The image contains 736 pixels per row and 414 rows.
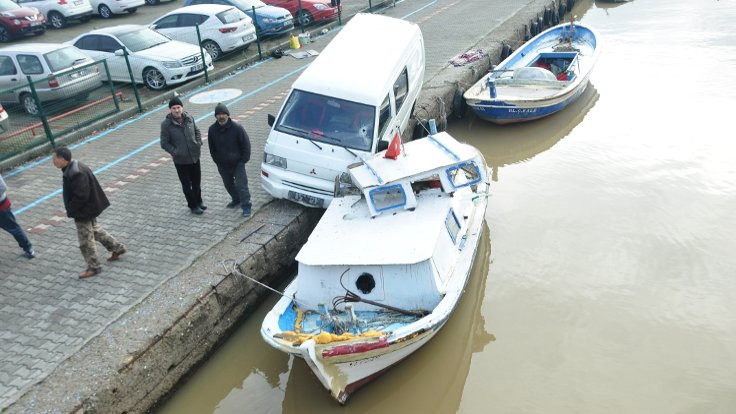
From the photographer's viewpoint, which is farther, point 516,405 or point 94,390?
point 516,405

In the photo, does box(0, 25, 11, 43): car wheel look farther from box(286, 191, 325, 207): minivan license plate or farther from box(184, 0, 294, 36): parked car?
box(286, 191, 325, 207): minivan license plate

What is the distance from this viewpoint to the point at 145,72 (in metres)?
14.6

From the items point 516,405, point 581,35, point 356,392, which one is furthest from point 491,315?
point 581,35

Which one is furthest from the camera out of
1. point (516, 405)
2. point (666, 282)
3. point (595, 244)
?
point (595, 244)

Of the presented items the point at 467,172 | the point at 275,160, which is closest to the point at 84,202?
the point at 275,160

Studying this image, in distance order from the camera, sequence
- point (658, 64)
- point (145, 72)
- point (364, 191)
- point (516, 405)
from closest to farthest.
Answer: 1. point (516, 405)
2. point (364, 191)
3. point (145, 72)
4. point (658, 64)

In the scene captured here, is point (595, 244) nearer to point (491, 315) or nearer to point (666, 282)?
point (666, 282)

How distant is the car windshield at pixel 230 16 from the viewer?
55.2ft

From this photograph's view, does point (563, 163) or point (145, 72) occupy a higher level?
point (145, 72)

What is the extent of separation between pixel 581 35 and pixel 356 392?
14495 mm

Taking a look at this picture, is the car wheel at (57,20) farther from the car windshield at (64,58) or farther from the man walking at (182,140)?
the man walking at (182,140)

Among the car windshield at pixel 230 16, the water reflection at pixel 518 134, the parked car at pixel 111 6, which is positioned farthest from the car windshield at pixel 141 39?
the parked car at pixel 111 6

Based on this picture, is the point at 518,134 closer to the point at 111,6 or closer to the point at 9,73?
the point at 9,73

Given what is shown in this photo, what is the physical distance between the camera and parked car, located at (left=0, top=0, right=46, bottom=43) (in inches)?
795
